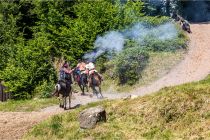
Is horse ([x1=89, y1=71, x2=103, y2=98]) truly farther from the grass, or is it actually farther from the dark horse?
the grass

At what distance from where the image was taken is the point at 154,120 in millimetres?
16906

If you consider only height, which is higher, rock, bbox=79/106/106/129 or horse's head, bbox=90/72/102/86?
horse's head, bbox=90/72/102/86

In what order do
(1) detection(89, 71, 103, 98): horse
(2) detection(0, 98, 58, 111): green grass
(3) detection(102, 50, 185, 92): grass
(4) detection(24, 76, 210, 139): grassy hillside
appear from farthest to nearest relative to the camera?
(3) detection(102, 50, 185, 92): grass < (1) detection(89, 71, 103, 98): horse < (2) detection(0, 98, 58, 111): green grass < (4) detection(24, 76, 210, 139): grassy hillside

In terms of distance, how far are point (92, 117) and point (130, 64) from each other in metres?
10.6

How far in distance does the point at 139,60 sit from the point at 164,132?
12.6m

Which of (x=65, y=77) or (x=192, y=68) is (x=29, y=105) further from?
(x=192, y=68)

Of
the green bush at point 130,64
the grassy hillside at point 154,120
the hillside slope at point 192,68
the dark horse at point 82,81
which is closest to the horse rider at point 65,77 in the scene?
the dark horse at point 82,81

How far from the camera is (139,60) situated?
28.6 m

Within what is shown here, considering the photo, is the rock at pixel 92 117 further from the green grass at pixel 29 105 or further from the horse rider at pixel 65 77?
the green grass at pixel 29 105

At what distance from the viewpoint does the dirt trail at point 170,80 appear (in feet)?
65.9

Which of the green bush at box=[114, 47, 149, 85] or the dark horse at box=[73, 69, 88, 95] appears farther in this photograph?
the green bush at box=[114, 47, 149, 85]

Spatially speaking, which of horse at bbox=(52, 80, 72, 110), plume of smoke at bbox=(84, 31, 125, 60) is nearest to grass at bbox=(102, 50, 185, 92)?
plume of smoke at bbox=(84, 31, 125, 60)

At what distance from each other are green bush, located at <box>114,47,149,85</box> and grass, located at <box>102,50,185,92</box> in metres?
0.32

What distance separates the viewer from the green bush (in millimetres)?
27500
